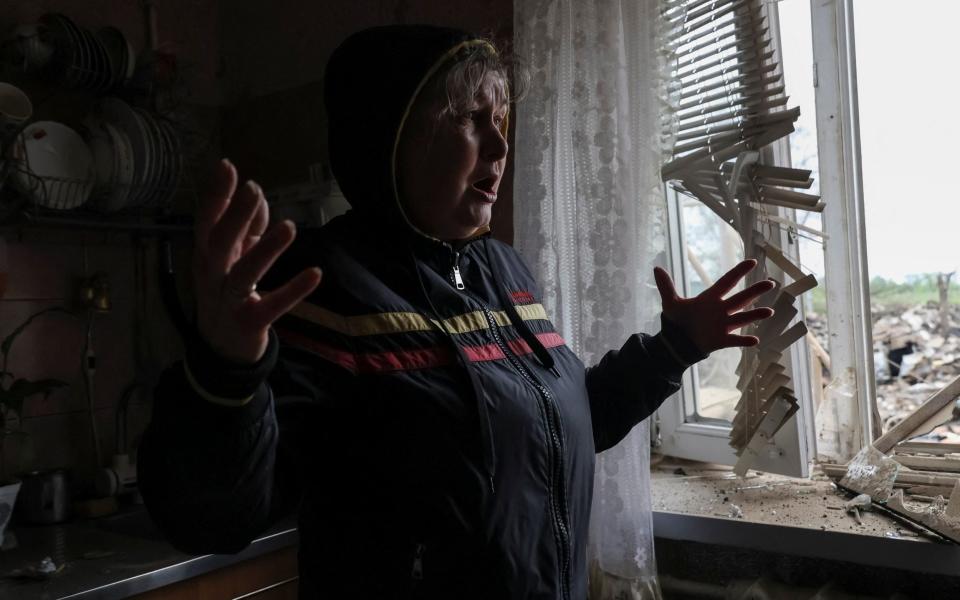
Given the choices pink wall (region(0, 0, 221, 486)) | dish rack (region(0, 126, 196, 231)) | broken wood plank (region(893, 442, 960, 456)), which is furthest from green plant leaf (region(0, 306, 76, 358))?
broken wood plank (region(893, 442, 960, 456))

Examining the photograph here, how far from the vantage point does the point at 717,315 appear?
1.11 meters

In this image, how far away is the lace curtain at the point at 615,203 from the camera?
1491 millimetres

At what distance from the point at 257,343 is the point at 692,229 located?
4.76 ft

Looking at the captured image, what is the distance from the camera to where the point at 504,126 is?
3.58ft

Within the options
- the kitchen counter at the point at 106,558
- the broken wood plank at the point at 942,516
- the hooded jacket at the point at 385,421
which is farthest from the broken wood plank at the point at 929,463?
the kitchen counter at the point at 106,558

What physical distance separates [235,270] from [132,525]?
56.2 inches

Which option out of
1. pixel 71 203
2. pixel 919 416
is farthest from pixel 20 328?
pixel 919 416

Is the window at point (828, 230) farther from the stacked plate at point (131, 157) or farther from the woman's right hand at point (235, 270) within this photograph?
the stacked plate at point (131, 157)

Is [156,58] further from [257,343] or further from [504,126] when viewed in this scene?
[257,343]

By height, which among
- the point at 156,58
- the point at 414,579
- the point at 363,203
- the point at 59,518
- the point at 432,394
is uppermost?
the point at 156,58

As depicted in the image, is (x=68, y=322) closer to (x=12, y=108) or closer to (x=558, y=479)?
(x=12, y=108)

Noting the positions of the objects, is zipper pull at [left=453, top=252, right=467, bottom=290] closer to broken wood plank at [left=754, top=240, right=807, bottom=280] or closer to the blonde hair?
the blonde hair

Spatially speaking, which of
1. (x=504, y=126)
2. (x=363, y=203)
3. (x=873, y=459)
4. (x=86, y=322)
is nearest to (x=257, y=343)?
(x=363, y=203)

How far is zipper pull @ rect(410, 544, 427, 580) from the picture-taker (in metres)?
0.83
